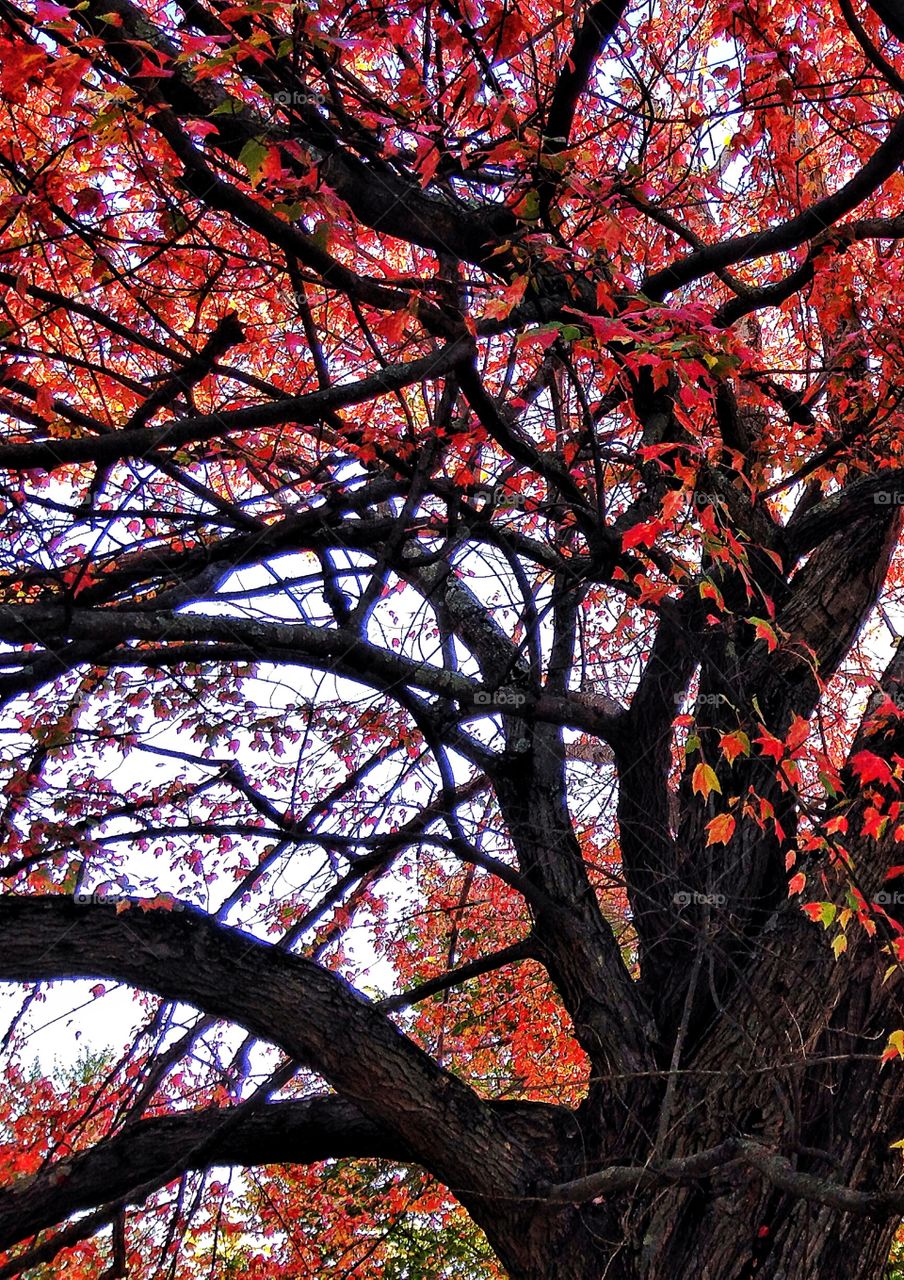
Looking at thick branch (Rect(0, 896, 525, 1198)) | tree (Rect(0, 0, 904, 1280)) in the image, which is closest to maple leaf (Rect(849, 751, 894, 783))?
tree (Rect(0, 0, 904, 1280))

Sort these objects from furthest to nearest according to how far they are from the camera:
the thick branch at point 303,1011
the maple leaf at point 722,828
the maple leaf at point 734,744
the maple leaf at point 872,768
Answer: the maple leaf at point 872,768
the thick branch at point 303,1011
the maple leaf at point 722,828
the maple leaf at point 734,744

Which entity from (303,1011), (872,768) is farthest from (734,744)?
(303,1011)

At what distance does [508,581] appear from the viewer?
640 cm

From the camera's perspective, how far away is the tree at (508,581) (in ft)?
14.4

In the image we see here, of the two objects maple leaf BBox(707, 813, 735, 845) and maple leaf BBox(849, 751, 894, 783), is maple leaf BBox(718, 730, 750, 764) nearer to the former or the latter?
maple leaf BBox(707, 813, 735, 845)

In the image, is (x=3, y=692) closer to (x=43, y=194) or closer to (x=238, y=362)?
(x=43, y=194)

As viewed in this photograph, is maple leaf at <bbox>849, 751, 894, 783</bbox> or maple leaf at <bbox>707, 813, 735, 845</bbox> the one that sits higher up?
maple leaf at <bbox>849, 751, 894, 783</bbox>

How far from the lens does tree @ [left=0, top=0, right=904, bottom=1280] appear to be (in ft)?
14.4

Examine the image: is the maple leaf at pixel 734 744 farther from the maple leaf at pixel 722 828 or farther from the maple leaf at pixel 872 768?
the maple leaf at pixel 872 768

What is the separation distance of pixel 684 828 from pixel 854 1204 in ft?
8.55

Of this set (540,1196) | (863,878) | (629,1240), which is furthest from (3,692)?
(863,878)

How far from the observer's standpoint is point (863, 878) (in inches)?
219

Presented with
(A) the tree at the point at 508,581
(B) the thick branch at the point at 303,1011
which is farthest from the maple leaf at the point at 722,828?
(B) the thick branch at the point at 303,1011

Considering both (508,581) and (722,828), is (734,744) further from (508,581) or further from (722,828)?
(508,581)
